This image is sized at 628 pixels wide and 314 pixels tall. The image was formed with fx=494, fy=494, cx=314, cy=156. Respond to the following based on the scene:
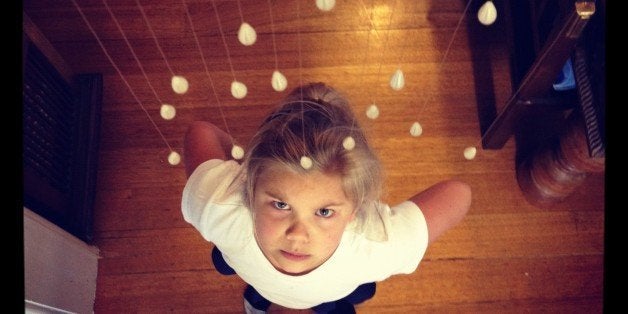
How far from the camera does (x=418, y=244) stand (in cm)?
105

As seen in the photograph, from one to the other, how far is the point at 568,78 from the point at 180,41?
4.02 ft

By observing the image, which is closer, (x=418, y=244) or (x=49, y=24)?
(x=418, y=244)

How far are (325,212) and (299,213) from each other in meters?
0.05

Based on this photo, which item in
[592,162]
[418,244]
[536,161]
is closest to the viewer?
[418,244]

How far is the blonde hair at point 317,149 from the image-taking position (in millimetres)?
889

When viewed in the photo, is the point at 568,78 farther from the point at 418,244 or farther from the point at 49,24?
the point at 49,24

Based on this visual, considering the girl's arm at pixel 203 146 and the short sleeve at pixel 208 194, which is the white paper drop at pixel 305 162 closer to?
the short sleeve at pixel 208 194

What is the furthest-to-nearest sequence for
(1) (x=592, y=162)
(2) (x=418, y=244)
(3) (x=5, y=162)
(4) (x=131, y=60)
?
(4) (x=131, y=60), (1) (x=592, y=162), (2) (x=418, y=244), (3) (x=5, y=162)

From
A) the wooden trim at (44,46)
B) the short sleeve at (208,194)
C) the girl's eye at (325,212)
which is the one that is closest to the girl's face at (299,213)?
the girl's eye at (325,212)

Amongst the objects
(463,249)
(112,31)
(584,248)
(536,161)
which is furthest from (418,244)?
(112,31)

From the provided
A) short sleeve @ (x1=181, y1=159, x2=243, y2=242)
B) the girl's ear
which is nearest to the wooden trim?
short sleeve @ (x1=181, y1=159, x2=243, y2=242)

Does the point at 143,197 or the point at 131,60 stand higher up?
the point at 131,60

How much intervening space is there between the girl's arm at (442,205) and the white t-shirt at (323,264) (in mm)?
63

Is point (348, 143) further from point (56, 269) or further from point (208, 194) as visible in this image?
point (56, 269)
